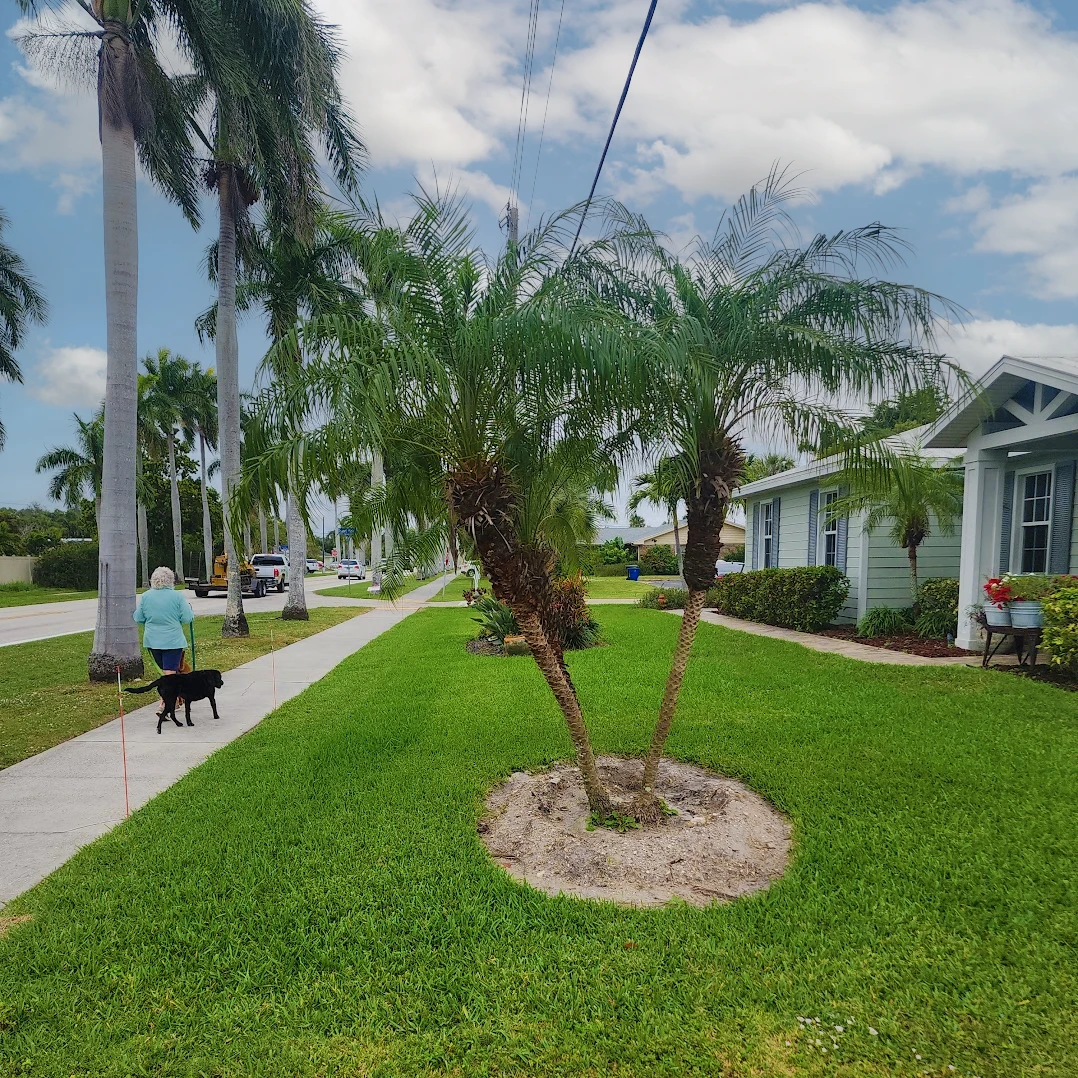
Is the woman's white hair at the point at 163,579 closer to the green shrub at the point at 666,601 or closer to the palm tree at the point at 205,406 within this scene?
the green shrub at the point at 666,601

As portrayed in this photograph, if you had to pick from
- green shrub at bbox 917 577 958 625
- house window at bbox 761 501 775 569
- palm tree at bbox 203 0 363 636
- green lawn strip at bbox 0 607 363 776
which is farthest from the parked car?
green shrub at bbox 917 577 958 625

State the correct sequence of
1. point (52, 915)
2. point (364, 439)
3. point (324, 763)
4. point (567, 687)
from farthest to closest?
point (324, 763) < point (567, 687) < point (364, 439) < point (52, 915)

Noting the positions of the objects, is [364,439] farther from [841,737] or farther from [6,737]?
[6,737]

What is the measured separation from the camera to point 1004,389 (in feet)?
30.7

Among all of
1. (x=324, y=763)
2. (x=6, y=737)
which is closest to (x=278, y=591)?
(x=6, y=737)

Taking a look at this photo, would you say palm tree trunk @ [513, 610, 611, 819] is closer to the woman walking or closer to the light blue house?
the woman walking

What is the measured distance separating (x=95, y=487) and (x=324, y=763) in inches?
1551

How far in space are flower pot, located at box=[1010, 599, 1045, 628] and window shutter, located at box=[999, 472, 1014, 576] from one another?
1.62 meters

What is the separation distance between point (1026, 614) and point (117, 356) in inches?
484

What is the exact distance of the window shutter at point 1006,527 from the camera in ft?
34.1

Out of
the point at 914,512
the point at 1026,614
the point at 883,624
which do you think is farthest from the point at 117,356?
the point at 883,624

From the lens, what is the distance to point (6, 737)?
689 cm

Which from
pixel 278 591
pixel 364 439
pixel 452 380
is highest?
pixel 452 380

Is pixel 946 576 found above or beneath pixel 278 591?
above
